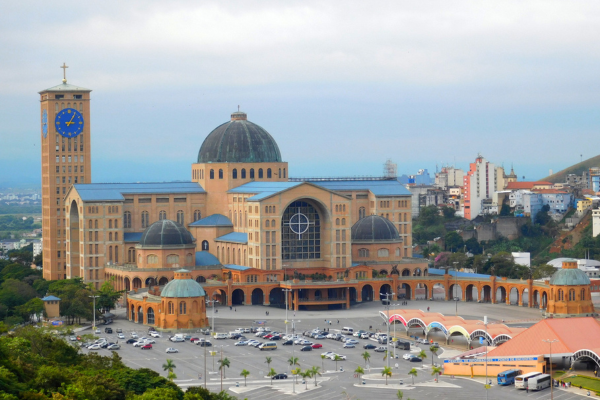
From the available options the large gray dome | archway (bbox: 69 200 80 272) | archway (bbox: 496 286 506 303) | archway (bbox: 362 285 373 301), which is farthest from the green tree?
archway (bbox: 69 200 80 272)

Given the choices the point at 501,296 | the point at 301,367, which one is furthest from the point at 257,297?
the point at 301,367

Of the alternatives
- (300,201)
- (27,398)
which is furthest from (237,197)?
(27,398)

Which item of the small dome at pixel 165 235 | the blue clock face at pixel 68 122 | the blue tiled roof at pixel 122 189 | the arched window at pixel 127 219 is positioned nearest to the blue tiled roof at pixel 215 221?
the blue tiled roof at pixel 122 189

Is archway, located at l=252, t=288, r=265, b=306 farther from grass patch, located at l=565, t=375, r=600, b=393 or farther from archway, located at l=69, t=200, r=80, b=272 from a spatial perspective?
grass patch, located at l=565, t=375, r=600, b=393

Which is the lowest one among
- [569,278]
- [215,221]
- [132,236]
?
[569,278]

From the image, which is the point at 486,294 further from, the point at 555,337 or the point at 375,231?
the point at 555,337

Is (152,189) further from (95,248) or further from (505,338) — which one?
(505,338)
